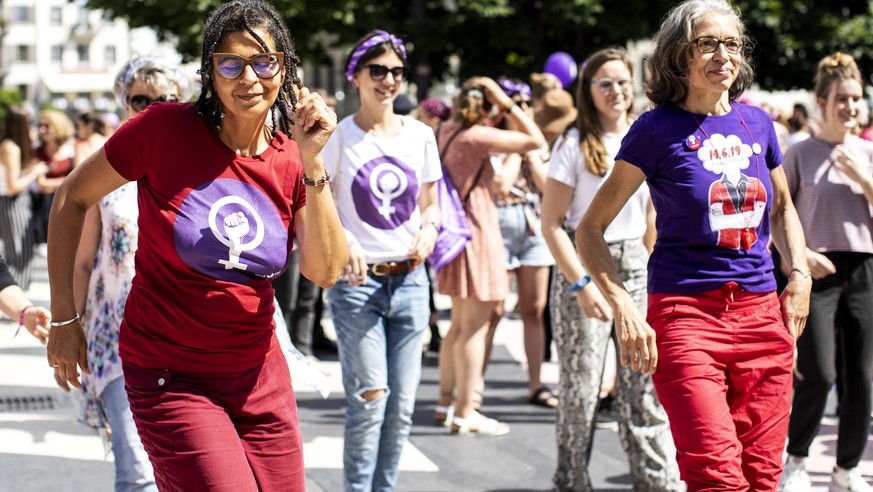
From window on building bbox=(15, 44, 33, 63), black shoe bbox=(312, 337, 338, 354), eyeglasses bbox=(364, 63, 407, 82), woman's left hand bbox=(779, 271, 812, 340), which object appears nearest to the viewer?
woman's left hand bbox=(779, 271, 812, 340)

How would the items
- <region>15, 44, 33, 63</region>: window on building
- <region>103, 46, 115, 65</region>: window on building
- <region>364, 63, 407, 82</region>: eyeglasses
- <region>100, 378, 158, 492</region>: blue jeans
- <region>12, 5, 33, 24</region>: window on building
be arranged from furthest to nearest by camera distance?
<region>103, 46, 115, 65</region>: window on building, <region>15, 44, 33, 63</region>: window on building, <region>12, 5, 33, 24</region>: window on building, <region>364, 63, 407, 82</region>: eyeglasses, <region>100, 378, 158, 492</region>: blue jeans

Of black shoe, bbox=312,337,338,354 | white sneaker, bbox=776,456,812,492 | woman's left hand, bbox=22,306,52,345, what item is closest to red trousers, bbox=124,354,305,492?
woman's left hand, bbox=22,306,52,345

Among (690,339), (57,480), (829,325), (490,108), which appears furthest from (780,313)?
(57,480)

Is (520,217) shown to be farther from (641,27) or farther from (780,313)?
(641,27)

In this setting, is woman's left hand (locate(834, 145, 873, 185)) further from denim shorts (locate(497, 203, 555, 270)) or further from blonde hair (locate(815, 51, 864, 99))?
denim shorts (locate(497, 203, 555, 270))

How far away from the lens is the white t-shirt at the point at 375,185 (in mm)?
4832

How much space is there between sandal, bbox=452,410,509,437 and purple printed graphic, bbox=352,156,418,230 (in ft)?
7.11

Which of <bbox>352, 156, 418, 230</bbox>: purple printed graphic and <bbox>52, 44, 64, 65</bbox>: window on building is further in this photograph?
<bbox>52, 44, 64, 65</bbox>: window on building

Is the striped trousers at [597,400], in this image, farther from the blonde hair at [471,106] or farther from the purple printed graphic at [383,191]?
the blonde hair at [471,106]

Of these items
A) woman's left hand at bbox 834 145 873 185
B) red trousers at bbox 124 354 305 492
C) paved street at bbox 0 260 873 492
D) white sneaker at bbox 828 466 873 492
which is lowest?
paved street at bbox 0 260 873 492

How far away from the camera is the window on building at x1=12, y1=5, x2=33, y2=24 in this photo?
9441cm

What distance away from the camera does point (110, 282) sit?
4188 mm

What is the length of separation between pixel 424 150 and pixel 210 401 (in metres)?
2.15

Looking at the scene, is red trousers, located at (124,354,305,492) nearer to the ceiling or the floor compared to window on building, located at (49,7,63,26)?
nearer to the floor
